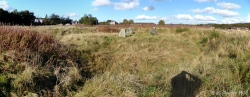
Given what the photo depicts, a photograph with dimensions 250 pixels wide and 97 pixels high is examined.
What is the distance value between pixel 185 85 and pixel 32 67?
393cm

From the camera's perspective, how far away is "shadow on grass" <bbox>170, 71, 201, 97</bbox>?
6.95 metres

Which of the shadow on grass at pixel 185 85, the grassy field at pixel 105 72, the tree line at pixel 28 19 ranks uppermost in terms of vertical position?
the tree line at pixel 28 19

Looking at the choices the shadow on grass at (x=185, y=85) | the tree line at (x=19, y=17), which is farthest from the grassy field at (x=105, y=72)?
the tree line at (x=19, y=17)

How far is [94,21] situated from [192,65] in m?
34.6

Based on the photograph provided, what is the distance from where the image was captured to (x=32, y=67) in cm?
612

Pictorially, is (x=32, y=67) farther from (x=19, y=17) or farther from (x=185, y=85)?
(x=19, y=17)

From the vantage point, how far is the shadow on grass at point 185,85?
695cm

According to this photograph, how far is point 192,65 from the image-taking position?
8.89 meters

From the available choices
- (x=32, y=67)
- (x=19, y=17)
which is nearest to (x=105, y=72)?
(x=32, y=67)

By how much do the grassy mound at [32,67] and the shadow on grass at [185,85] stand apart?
96.1 inches

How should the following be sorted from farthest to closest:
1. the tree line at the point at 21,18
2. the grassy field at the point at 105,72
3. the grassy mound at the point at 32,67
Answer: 1. the tree line at the point at 21,18
2. the grassy field at the point at 105,72
3. the grassy mound at the point at 32,67

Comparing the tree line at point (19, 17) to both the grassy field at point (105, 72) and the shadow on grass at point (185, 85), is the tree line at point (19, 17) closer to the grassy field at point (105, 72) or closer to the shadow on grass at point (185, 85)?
the grassy field at point (105, 72)

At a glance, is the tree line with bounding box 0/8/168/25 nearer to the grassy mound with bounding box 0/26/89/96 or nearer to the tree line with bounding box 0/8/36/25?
the tree line with bounding box 0/8/36/25

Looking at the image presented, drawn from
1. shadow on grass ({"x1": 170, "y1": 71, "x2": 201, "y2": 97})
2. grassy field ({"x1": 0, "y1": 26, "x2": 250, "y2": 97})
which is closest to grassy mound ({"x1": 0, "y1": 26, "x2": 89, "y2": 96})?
grassy field ({"x1": 0, "y1": 26, "x2": 250, "y2": 97})
